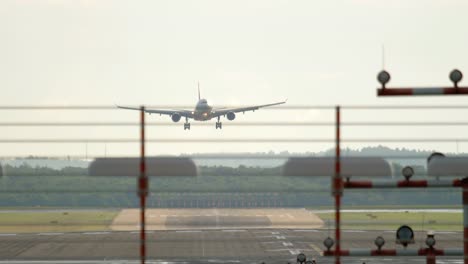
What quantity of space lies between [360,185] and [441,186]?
0.94 metres

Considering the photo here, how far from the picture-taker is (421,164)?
10.4m

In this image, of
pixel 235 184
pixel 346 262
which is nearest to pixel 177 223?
pixel 346 262

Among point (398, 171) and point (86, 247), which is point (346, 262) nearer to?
point (86, 247)

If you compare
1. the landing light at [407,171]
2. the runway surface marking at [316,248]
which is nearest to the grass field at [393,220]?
the runway surface marking at [316,248]

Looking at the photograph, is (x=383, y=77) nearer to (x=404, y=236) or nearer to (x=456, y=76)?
(x=456, y=76)

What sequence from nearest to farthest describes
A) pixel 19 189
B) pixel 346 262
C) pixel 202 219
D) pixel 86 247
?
pixel 19 189, pixel 346 262, pixel 86 247, pixel 202 219

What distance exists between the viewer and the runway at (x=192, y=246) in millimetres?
52688

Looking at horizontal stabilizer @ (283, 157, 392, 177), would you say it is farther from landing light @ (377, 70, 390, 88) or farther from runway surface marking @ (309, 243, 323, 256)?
runway surface marking @ (309, 243, 323, 256)

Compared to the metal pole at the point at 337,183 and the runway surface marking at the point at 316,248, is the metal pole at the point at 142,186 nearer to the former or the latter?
the metal pole at the point at 337,183

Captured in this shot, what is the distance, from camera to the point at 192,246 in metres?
63.1

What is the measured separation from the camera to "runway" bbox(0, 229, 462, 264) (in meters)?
52.7

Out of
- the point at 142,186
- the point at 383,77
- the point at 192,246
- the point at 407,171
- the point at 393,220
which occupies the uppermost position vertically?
the point at 383,77

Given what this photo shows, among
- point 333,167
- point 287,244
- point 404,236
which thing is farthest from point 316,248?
point 333,167

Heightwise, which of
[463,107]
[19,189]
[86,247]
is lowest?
[86,247]
